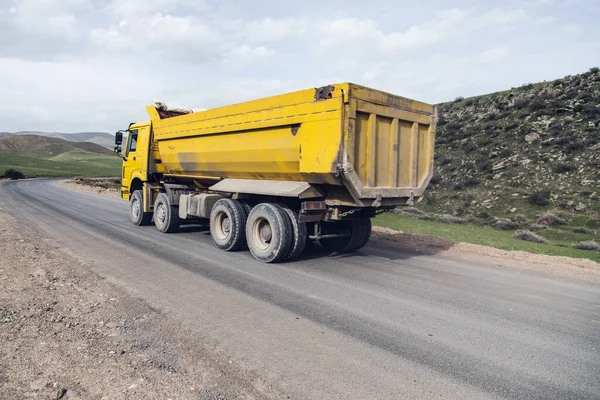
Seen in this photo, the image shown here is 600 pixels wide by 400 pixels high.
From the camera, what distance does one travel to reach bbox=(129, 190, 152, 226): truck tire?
42.2ft

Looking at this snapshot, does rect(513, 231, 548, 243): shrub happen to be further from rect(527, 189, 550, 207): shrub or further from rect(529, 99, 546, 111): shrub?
rect(529, 99, 546, 111): shrub

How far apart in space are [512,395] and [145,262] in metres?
6.33

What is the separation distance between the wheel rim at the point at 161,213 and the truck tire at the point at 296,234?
4708 mm

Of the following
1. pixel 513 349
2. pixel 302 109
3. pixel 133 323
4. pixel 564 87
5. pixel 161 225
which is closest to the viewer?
pixel 513 349

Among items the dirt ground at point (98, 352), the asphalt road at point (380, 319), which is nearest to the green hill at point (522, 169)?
the asphalt road at point (380, 319)

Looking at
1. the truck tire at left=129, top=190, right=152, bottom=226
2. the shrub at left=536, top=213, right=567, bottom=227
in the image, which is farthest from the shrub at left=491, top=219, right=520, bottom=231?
the truck tire at left=129, top=190, right=152, bottom=226

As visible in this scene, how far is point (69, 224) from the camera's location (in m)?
12.8

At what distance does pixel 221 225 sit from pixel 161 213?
2.98m

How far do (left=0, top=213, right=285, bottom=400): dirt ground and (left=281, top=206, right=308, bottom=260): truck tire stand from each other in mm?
3267

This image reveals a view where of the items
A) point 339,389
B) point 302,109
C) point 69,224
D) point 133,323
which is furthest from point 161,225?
point 339,389

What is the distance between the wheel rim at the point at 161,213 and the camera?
38.7 ft

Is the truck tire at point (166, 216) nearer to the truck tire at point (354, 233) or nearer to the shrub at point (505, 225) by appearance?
the truck tire at point (354, 233)

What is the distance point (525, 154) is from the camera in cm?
2862

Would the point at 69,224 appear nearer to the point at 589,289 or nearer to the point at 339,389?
the point at 339,389
